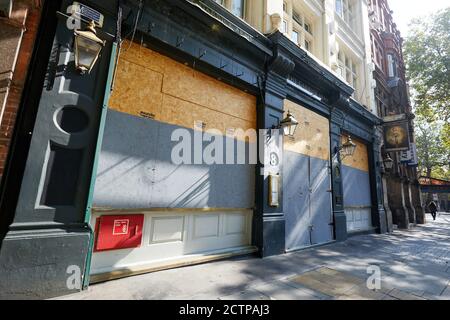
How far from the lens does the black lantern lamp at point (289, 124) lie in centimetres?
607

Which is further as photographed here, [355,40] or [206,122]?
[355,40]

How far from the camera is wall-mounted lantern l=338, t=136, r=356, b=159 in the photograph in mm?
8844

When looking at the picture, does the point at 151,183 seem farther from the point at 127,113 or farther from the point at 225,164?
the point at 225,164

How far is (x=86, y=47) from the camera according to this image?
3332 millimetres

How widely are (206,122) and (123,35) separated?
7.52 feet

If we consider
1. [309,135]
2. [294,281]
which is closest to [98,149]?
[294,281]

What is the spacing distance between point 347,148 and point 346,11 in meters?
8.16

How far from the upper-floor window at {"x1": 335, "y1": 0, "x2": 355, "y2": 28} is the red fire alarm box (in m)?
12.8

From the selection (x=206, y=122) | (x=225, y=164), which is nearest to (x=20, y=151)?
(x=206, y=122)

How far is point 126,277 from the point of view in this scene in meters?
3.84

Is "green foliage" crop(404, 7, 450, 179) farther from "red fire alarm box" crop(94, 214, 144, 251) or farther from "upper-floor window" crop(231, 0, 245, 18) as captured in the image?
"red fire alarm box" crop(94, 214, 144, 251)

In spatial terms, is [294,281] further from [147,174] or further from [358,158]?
[358,158]

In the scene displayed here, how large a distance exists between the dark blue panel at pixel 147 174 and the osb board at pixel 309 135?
9.83 feet
